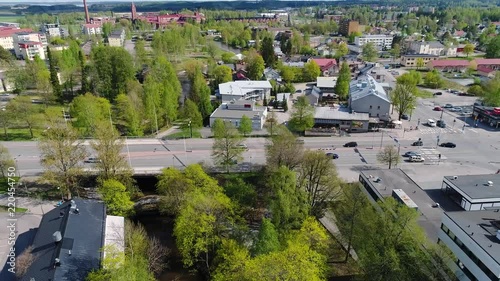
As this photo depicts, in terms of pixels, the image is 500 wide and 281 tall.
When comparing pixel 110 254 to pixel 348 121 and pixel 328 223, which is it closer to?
pixel 328 223

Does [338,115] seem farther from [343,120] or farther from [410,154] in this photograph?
[410,154]

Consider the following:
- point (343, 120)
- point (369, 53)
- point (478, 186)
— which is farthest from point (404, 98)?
point (369, 53)

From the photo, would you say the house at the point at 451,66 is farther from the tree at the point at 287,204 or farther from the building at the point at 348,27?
the tree at the point at 287,204

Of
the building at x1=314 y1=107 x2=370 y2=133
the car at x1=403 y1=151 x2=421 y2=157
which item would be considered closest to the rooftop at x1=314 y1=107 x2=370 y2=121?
the building at x1=314 y1=107 x2=370 y2=133

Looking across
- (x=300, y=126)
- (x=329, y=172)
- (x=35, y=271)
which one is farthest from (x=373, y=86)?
(x=35, y=271)

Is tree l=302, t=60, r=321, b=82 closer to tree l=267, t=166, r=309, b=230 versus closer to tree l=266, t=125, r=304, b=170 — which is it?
tree l=266, t=125, r=304, b=170

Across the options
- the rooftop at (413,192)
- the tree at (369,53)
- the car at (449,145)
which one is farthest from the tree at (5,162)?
the tree at (369,53)
